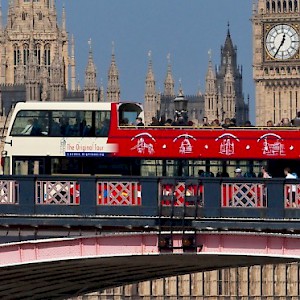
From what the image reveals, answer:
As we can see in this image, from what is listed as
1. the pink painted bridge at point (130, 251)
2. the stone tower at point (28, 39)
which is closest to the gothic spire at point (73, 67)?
the stone tower at point (28, 39)

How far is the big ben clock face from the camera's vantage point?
6009 inches

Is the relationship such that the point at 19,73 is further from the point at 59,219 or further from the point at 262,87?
the point at 59,219

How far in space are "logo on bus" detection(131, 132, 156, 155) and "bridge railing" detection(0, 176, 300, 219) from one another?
183 inches

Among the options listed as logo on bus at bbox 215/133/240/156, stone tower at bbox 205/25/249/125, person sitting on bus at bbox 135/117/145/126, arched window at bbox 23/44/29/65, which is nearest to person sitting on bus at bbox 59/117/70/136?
person sitting on bus at bbox 135/117/145/126

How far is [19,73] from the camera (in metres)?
162

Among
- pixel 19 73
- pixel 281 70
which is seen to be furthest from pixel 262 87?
pixel 19 73

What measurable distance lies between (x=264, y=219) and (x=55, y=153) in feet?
25.5

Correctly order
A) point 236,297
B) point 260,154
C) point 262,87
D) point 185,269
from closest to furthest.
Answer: point 260,154 < point 185,269 < point 236,297 < point 262,87

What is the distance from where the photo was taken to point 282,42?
154m

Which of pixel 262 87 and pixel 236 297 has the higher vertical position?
pixel 262 87

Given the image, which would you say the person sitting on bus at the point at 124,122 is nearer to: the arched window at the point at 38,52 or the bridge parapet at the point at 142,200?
the bridge parapet at the point at 142,200

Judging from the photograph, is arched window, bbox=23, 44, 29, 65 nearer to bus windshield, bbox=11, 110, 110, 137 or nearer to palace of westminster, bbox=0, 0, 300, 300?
palace of westminster, bbox=0, 0, 300, 300

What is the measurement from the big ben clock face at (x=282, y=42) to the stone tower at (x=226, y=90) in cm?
405

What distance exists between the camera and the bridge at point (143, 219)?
45281 millimetres
